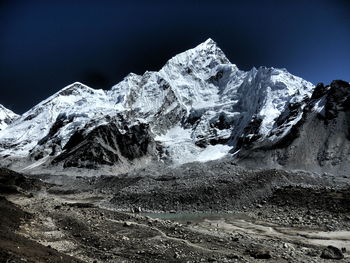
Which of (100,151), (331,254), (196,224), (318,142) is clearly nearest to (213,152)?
(100,151)

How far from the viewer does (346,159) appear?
99688mm

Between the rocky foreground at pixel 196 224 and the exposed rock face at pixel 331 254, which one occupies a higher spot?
the exposed rock face at pixel 331 254

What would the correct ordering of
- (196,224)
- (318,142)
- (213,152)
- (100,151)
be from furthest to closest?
(213,152)
(100,151)
(318,142)
(196,224)

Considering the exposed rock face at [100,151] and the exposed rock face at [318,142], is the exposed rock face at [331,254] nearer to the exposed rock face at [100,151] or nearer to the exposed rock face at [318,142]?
the exposed rock face at [318,142]

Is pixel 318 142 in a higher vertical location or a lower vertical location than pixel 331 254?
higher

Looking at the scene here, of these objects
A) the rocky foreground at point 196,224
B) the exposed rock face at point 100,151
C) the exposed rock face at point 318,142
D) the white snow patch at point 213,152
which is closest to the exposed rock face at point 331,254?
the rocky foreground at point 196,224

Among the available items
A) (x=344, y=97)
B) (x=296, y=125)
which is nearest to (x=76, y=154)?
(x=296, y=125)

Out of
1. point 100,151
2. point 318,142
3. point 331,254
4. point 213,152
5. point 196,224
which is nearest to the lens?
point 331,254

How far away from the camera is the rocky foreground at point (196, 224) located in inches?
1247

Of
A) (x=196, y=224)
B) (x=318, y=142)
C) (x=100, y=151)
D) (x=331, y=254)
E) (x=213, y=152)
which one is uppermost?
(x=318, y=142)

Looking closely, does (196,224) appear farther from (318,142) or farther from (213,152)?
(213,152)

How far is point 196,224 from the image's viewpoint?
169 ft

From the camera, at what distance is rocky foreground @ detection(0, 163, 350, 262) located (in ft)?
104

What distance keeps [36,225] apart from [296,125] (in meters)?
103
